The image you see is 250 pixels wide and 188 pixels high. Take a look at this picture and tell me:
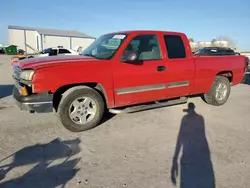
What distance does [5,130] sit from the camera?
4.68 meters

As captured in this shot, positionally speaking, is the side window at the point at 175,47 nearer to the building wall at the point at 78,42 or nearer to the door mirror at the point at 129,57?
the door mirror at the point at 129,57

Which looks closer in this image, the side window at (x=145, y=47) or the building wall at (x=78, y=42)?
the side window at (x=145, y=47)

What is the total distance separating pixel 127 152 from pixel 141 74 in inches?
71.7

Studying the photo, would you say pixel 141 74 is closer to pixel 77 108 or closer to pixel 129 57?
pixel 129 57

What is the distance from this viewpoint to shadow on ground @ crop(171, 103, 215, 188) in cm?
304

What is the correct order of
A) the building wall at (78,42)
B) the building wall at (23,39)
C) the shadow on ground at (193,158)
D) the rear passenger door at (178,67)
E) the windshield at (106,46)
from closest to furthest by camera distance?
the shadow on ground at (193,158)
the windshield at (106,46)
the rear passenger door at (178,67)
the building wall at (78,42)
the building wall at (23,39)

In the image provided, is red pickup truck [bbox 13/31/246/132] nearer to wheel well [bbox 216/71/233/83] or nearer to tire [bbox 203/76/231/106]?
tire [bbox 203/76/231/106]

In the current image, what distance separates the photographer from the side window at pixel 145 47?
16.8ft

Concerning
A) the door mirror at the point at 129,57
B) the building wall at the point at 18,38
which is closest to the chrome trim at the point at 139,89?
the door mirror at the point at 129,57

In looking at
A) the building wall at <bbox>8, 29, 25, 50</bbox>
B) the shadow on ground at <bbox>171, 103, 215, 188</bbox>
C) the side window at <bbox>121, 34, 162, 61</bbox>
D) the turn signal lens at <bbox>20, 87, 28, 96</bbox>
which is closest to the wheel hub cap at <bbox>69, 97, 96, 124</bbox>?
the turn signal lens at <bbox>20, 87, 28, 96</bbox>

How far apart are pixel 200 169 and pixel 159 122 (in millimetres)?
2044

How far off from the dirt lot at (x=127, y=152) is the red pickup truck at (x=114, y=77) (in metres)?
0.43

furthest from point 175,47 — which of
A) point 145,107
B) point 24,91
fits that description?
point 24,91

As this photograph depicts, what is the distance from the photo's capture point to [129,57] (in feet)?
15.5
